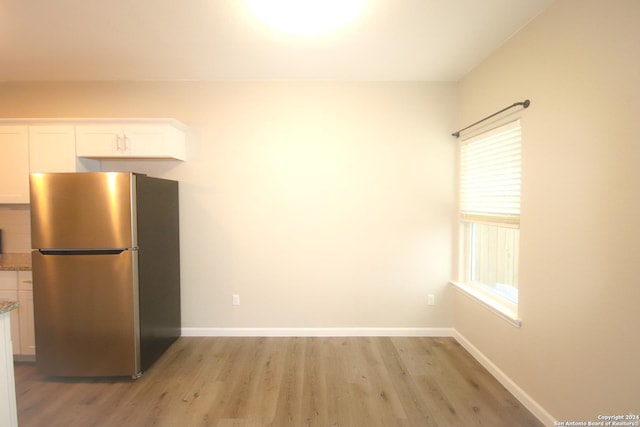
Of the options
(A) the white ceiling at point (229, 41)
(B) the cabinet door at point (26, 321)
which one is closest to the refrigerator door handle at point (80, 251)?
(B) the cabinet door at point (26, 321)

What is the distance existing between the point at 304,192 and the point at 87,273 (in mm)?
2032

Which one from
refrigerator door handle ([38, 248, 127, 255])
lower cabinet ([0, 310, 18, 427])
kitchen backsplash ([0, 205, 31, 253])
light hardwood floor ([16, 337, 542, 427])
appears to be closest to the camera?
lower cabinet ([0, 310, 18, 427])

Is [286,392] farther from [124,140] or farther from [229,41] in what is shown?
[229,41]

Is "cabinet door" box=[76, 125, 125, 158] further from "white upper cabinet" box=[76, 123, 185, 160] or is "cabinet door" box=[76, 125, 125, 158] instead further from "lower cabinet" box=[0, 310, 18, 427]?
"lower cabinet" box=[0, 310, 18, 427]

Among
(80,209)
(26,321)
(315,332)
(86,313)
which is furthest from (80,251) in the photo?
(315,332)

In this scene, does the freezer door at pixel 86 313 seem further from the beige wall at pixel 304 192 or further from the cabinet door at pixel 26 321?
the beige wall at pixel 304 192

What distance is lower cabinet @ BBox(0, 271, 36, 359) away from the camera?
2547 millimetres

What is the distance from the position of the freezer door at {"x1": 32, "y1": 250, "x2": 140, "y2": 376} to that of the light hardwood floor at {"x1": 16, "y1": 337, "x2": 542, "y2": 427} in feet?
0.62

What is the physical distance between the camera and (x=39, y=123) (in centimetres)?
269

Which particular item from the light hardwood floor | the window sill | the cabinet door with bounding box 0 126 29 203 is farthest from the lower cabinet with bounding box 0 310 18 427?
the window sill

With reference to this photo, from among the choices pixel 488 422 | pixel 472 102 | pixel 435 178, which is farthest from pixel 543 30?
pixel 488 422

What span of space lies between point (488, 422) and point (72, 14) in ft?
13.1

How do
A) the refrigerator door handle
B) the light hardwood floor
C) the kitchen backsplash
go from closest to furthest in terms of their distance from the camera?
the light hardwood floor → the refrigerator door handle → the kitchen backsplash

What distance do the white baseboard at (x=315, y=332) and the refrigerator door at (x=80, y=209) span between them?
1.40 m
